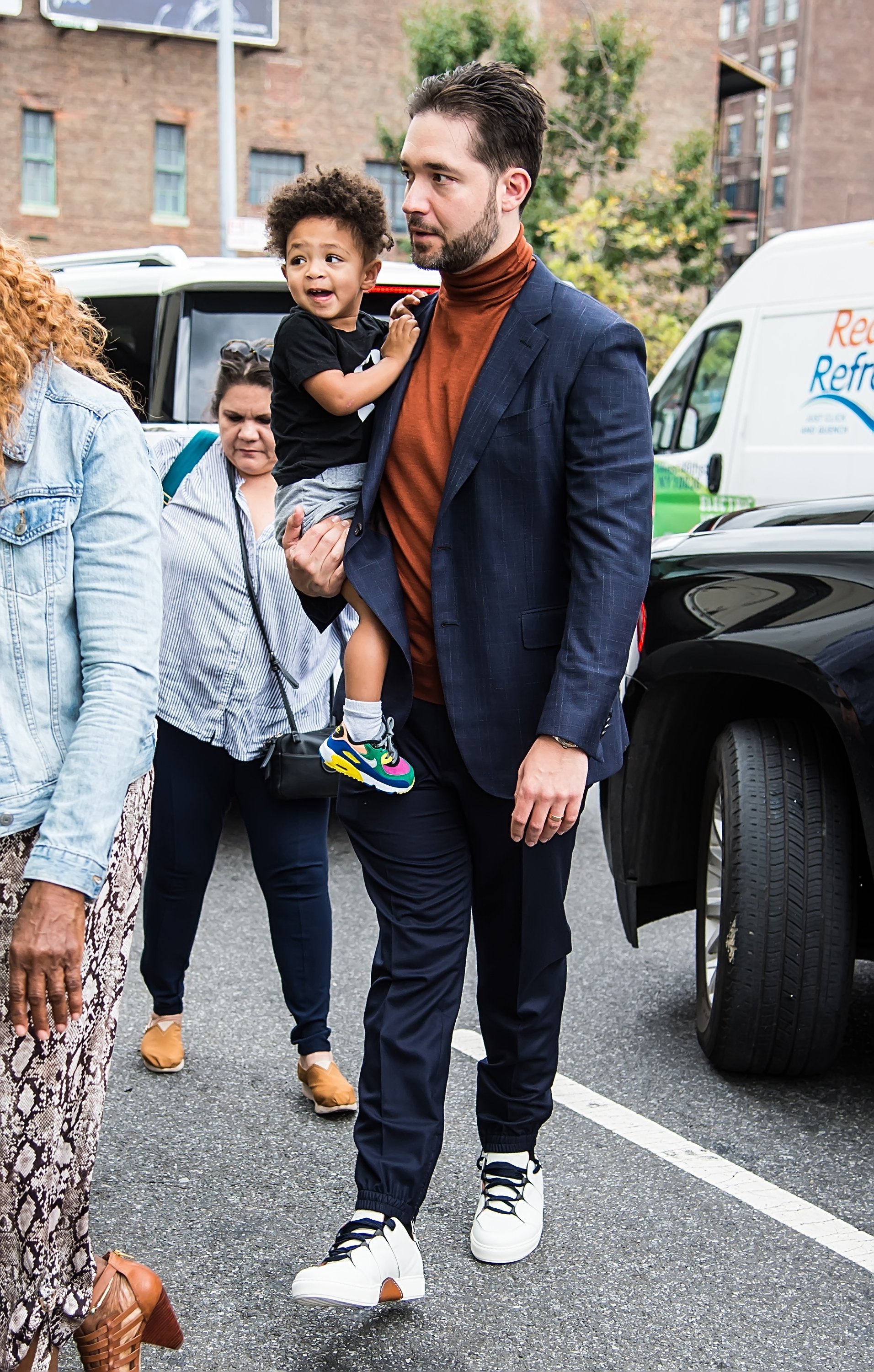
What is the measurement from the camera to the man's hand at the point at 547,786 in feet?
8.54

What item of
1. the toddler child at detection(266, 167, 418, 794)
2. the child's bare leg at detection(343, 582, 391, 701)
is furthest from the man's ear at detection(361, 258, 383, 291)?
the child's bare leg at detection(343, 582, 391, 701)

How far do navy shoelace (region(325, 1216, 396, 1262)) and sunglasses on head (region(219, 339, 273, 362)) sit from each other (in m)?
2.04

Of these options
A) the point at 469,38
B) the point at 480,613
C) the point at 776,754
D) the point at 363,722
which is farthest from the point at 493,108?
the point at 469,38

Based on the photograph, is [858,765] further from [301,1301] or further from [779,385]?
[779,385]

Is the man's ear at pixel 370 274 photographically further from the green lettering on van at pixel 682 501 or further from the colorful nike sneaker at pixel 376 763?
the green lettering on van at pixel 682 501

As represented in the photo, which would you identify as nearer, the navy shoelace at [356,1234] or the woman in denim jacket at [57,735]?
the woman in denim jacket at [57,735]

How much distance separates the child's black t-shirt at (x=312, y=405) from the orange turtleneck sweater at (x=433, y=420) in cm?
10

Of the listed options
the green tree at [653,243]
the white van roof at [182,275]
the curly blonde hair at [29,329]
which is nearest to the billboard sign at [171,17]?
the green tree at [653,243]

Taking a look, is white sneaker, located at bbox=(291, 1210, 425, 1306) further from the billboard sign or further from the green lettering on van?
the billboard sign

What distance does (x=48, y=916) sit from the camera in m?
2.10

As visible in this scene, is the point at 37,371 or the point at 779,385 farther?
the point at 779,385

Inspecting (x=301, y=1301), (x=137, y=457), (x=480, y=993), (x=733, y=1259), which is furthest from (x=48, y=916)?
(x=733, y=1259)

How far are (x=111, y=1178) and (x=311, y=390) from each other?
5.79 feet

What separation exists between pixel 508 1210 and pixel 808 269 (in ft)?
23.2
